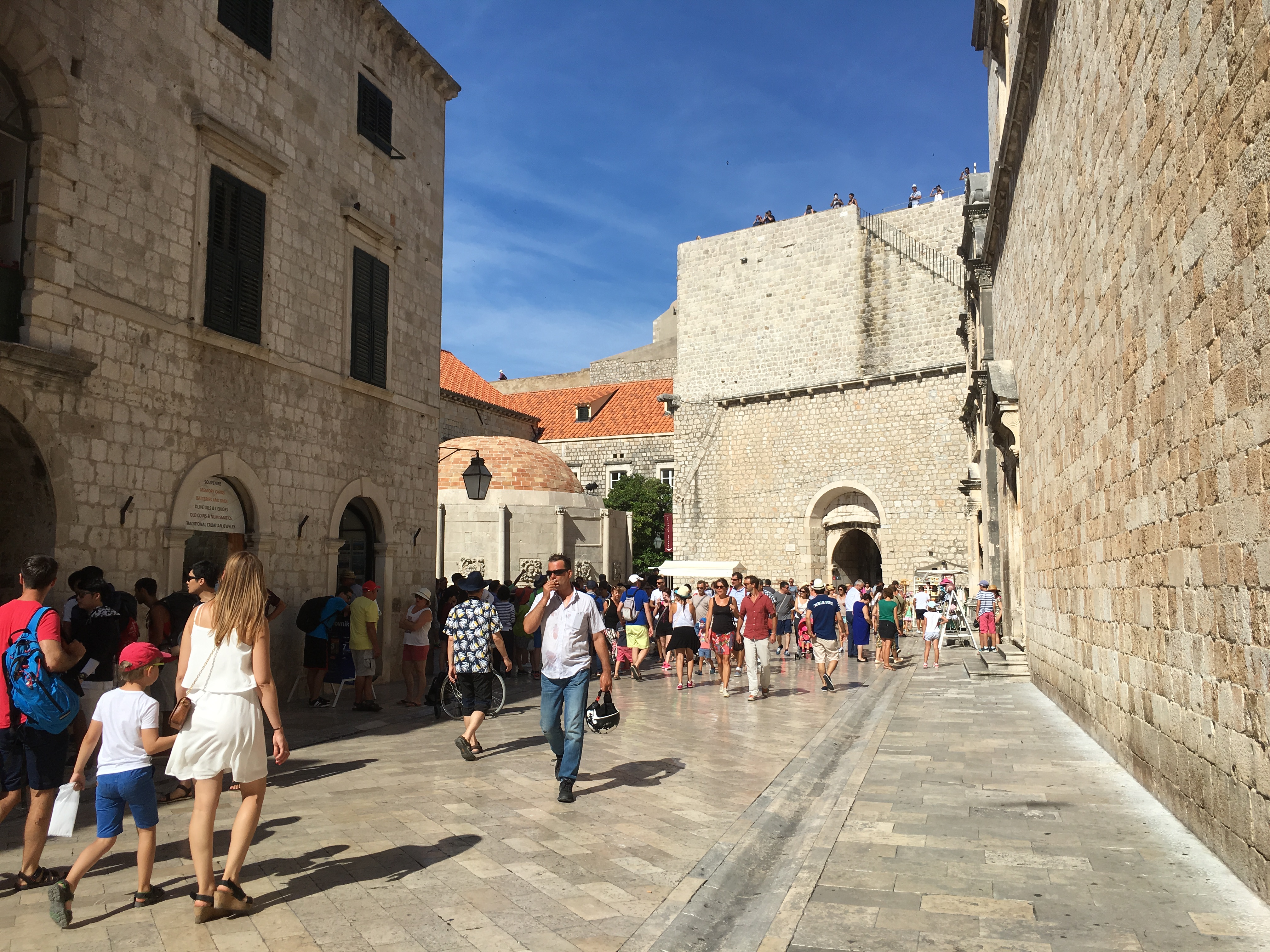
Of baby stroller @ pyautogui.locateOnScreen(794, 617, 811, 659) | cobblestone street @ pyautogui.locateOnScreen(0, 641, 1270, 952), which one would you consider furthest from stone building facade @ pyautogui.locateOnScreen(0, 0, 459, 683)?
baby stroller @ pyautogui.locateOnScreen(794, 617, 811, 659)

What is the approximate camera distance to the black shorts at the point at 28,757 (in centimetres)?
425

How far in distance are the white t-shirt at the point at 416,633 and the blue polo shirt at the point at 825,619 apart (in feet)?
18.3

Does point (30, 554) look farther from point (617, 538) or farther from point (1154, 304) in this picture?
point (617, 538)

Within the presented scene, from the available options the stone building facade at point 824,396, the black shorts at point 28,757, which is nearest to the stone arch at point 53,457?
the black shorts at point 28,757

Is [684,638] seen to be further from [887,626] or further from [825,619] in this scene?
[887,626]

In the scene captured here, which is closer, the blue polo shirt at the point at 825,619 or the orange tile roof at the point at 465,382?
the blue polo shirt at the point at 825,619

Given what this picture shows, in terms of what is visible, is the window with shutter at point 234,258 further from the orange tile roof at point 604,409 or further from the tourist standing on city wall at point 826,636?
the orange tile roof at point 604,409

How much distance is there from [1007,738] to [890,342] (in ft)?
73.3

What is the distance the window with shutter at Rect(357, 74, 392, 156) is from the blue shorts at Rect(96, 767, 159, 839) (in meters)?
10.8

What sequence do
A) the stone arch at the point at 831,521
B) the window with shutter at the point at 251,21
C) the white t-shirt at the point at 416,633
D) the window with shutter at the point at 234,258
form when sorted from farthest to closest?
the stone arch at the point at 831,521 < the white t-shirt at the point at 416,633 < the window with shutter at the point at 251,21 < the window with shutter at the point at 234,258

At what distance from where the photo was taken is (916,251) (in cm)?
2927

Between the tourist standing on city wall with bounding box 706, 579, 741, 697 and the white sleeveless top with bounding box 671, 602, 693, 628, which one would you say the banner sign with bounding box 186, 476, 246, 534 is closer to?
the tourist standing on city wall with bounding box 706, 579, 741, 697

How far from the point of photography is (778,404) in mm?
31109

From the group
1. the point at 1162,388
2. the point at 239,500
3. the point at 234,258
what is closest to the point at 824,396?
the point at 234,258
